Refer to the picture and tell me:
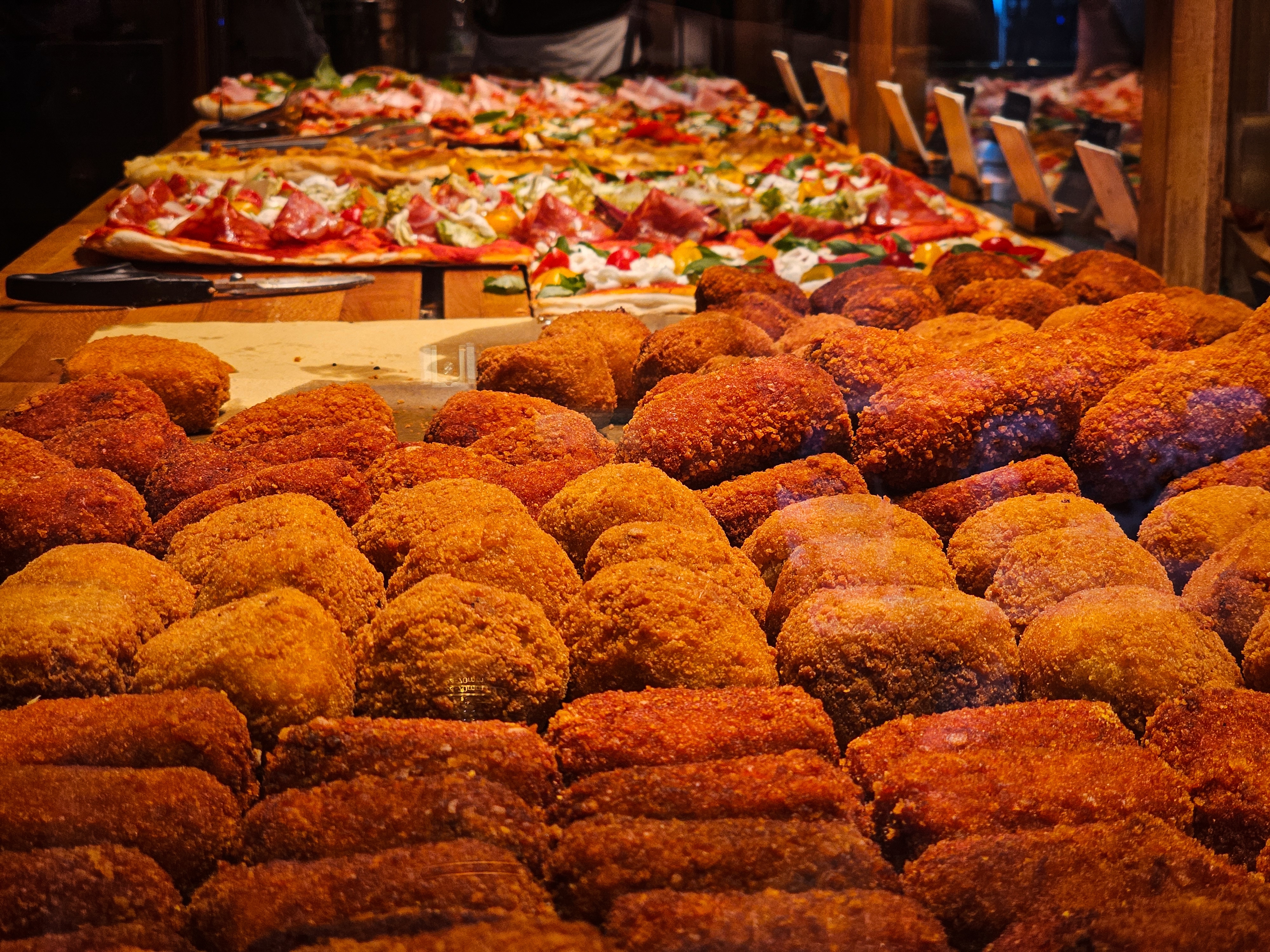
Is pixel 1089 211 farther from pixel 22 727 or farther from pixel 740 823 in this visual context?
pixel 22 727

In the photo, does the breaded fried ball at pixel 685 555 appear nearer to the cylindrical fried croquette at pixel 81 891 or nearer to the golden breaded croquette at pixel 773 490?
the golden breaded croquette at pixel 773 490

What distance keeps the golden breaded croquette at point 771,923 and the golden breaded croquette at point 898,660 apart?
1.16 ft

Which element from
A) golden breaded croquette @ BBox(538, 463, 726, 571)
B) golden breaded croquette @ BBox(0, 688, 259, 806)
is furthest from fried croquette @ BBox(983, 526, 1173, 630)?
golden breaded croquette @ BBox(0, 688, 259, 806)

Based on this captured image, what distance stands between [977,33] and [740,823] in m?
4.12

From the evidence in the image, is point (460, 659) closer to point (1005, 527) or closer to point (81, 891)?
point (81, 891)

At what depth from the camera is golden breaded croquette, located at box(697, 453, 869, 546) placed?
6.09ft

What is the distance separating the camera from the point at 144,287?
3221 mm

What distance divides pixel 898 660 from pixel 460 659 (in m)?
0.51

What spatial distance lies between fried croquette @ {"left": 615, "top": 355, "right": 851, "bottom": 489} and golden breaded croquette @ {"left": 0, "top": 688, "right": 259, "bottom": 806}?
91cm

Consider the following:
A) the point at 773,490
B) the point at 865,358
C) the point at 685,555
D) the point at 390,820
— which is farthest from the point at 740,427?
the point at 390,820

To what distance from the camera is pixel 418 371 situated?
279 cm

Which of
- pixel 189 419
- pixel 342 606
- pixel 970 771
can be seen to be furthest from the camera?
pixel 189 419

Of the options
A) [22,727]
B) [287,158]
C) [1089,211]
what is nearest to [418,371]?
[22,727]

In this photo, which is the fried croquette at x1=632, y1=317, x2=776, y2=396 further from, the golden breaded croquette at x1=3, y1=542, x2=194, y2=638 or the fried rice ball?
the golden breaded croquette at x1=3, y1=542, x2=194, y2=638
